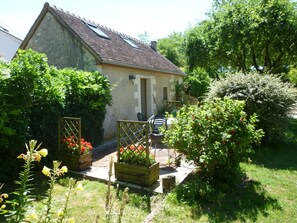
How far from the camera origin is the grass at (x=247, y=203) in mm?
3830

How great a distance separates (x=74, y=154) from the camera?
5977 mm

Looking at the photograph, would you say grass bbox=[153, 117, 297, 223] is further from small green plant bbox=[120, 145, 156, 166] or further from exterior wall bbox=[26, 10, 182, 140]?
exterior wall bbox=[26, 10, 182, 140]

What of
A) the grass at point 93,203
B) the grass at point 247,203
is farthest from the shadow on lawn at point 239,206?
the grass at point 93,203

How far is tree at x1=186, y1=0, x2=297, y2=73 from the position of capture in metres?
11.9

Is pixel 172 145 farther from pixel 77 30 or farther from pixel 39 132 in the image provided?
pixel 77 30

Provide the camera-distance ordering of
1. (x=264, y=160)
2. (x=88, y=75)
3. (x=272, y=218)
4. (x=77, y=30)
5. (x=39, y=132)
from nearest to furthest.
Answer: (x=272, y=218)
(x=39, y=132)
(x=264, y=160)
(x=88, y=75)
(x=77, y=30)

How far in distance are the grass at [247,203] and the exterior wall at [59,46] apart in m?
6.30

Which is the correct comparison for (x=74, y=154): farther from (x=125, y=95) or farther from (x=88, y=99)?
(x=125, y=95)

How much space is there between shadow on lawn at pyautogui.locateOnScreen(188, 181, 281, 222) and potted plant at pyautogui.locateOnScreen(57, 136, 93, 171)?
304 cm

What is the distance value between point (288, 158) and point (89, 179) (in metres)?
5.66

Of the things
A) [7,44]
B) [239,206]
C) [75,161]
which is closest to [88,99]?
[75,161]

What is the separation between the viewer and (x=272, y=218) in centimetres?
380

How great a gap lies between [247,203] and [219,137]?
124cm

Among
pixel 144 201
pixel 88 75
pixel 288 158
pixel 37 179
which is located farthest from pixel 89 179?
pixel 288 158
